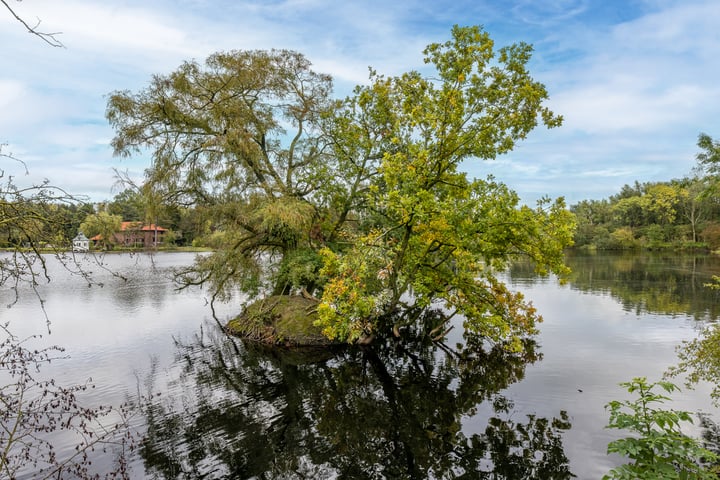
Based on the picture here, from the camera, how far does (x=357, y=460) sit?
344 inches

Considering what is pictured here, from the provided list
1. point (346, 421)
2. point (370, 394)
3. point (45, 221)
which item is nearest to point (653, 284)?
point (370, 394)

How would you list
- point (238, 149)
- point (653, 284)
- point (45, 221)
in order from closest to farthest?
point (45, 221) → point (238, 149) → point (653, 284)

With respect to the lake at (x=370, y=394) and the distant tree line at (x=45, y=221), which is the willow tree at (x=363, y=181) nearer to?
the lake at (x=370, y=394)

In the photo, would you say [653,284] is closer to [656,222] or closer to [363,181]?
[363,181]

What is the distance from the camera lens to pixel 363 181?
2039 cm

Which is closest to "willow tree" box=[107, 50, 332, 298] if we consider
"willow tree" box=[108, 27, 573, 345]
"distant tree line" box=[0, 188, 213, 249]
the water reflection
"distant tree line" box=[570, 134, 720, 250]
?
"willow tree" box=[108, 27, 573, 345]

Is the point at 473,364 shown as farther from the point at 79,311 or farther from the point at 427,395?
the point at 79,311

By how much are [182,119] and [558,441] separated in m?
18.0

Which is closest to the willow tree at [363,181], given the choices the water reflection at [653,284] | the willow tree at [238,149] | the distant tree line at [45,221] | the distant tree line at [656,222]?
the willow tree at [238,149]

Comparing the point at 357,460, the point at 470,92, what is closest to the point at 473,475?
the point at 357,460

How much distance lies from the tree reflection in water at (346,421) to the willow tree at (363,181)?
179cm

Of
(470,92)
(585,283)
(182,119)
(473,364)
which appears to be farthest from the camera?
(585,283)

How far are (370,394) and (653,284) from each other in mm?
32073

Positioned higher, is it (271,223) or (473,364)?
(271,223)
